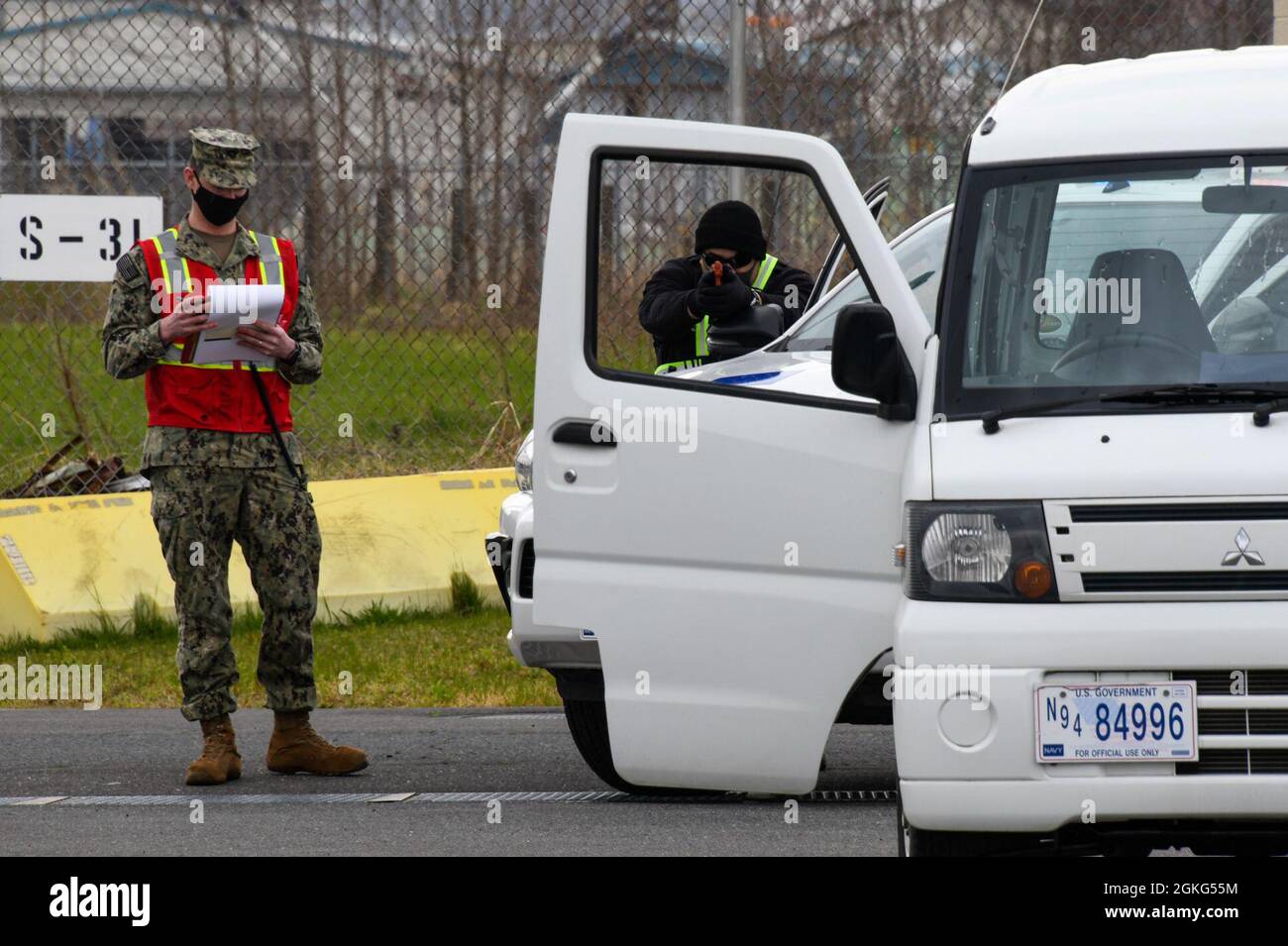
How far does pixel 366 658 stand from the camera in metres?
8.95

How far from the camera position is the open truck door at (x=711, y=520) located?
486 centimetres

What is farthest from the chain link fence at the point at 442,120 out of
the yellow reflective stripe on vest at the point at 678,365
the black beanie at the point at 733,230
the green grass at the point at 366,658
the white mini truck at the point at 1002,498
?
the white mini truck at the point at 1002,498

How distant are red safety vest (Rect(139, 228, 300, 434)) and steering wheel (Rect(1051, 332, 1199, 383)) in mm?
2956

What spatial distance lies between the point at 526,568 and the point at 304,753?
113cm

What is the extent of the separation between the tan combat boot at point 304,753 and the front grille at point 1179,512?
3356 mm

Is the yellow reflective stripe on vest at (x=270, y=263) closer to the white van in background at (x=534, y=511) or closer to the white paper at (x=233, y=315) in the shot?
the white paper at (x=233, y=315)

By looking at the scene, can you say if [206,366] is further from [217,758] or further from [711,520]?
[711,520]

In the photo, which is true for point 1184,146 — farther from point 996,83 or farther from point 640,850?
point 996,83

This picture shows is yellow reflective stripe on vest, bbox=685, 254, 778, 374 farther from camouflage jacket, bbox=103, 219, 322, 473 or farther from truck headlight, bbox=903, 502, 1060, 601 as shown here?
truck headlight, bbox=903, 502, 1060, 601

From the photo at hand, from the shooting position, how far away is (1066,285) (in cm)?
474

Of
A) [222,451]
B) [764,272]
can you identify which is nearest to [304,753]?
[222,451]

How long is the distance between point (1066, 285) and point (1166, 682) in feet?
3.82

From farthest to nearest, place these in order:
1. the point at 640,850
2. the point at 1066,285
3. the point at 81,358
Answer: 1. the point at 81,358
2. the point at 640,850
3. the point at 1066,285
